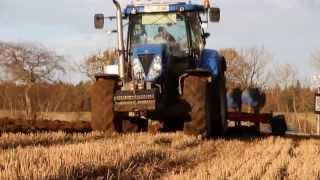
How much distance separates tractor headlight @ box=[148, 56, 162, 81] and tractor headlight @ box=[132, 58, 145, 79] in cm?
16

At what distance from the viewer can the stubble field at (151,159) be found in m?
6.76

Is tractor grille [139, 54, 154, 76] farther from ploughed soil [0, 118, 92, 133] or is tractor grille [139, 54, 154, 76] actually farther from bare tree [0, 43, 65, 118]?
bare tree [0, 43, 65, 118]

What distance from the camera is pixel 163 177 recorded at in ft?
23.3

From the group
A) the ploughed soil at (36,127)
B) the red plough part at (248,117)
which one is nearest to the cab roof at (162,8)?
the ploughed soil at (36,127)

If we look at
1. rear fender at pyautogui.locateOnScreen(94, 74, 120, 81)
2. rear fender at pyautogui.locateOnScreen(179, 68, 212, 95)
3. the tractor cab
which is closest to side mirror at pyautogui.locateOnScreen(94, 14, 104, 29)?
the tractor cab

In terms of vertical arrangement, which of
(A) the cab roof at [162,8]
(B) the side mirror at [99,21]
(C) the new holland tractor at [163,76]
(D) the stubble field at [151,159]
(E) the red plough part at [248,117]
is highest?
(A) the cab roof at [162,8]

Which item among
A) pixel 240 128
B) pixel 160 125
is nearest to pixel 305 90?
pixel 240 128

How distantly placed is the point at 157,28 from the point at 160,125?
2.02m

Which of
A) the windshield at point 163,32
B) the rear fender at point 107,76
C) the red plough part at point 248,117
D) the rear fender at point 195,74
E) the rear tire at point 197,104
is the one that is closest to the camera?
Answer: the rear tire at point 197,104

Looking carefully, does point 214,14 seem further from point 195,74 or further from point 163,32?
point 195,74

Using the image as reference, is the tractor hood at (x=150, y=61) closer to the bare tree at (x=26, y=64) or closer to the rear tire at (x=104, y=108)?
the rear tire at (x=104, y=108)

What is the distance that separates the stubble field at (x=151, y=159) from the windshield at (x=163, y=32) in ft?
8.40

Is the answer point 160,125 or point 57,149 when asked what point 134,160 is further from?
point 160,125

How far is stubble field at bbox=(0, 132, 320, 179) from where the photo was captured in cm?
676
